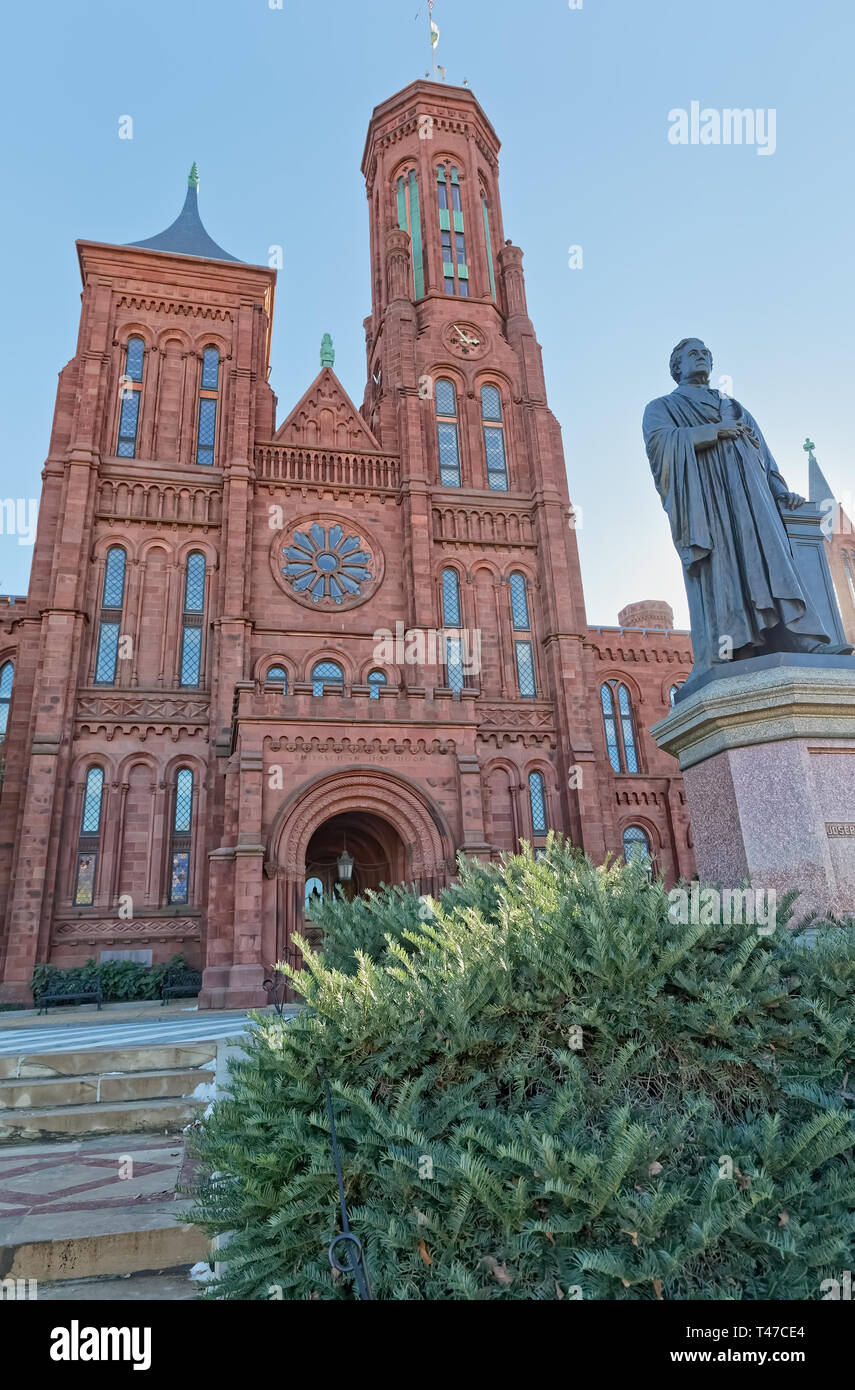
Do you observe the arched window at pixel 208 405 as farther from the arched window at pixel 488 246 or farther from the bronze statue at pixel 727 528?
the bronze statue at pixel 727 528

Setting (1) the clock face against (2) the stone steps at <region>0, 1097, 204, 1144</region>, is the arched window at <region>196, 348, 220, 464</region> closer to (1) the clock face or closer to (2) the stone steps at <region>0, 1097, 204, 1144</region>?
(1) the clock face

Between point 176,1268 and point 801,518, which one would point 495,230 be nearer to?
point 801,518

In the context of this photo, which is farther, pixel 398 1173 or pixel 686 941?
pixel 686 941

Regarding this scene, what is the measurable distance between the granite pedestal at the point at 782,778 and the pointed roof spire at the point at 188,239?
30.0 m

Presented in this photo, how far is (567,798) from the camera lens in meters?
24.7

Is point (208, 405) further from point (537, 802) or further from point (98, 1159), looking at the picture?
point (98, 1159)

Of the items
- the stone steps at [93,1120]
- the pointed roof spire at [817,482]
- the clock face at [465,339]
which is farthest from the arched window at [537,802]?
the pointed roof spire at [817,482]

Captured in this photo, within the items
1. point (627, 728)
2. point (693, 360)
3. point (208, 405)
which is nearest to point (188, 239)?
point (208, 405)

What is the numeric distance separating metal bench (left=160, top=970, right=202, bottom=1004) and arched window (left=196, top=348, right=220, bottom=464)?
634 inches

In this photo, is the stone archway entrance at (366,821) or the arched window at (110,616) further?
the arched window at (110,616)

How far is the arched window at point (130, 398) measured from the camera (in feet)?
86.3

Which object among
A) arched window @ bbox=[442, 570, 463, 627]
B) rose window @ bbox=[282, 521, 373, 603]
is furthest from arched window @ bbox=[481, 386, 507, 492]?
rose window @ bbox=[282, 521, 373, 603]
